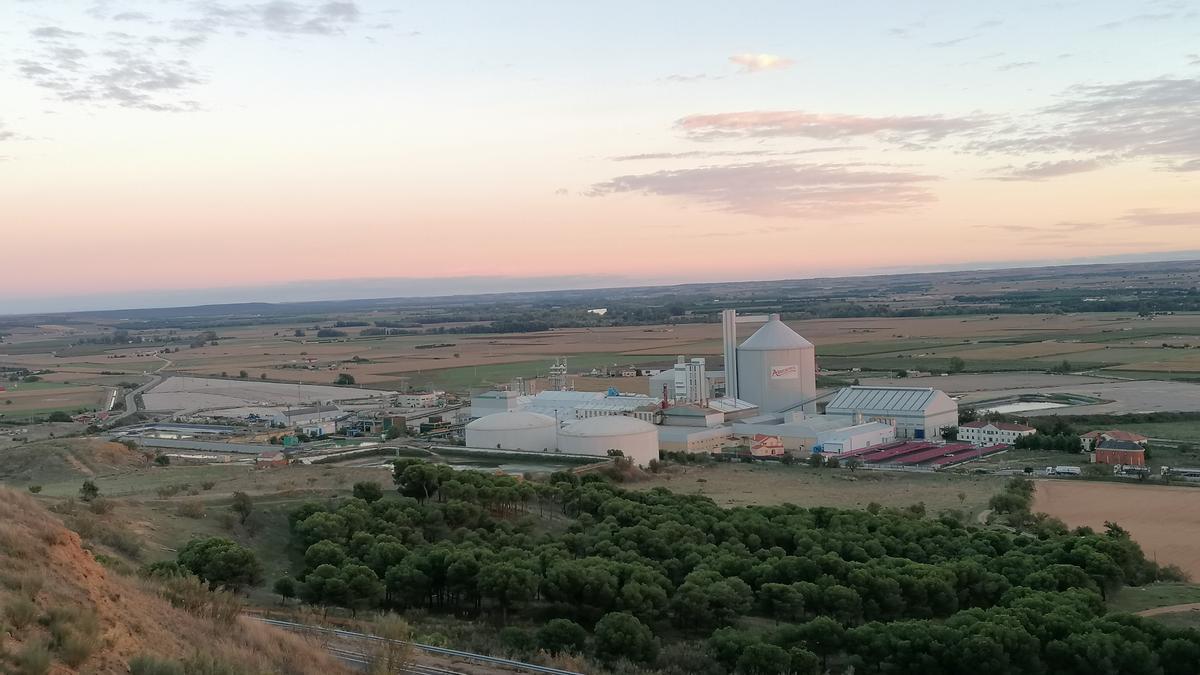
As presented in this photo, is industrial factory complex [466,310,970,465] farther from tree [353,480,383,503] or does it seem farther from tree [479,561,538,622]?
tree [479,561,538,622]

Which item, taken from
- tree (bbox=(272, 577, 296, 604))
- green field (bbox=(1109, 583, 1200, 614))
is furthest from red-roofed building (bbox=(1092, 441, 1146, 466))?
tree (bbox=(272, 577, 296, 604))

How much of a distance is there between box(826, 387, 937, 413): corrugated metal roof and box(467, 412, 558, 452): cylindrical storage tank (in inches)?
676

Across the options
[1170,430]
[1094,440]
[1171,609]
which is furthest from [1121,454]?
[1171,609]

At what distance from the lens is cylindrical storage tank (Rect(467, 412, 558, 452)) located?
5109 cm

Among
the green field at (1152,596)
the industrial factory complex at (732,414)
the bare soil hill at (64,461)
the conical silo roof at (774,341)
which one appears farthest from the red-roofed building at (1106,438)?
the bare soil hill at (64,461)

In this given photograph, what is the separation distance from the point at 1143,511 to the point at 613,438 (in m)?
22.2

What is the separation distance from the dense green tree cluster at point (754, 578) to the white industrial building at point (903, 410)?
25.3 m

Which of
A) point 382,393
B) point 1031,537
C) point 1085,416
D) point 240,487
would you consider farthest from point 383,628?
point 382,393

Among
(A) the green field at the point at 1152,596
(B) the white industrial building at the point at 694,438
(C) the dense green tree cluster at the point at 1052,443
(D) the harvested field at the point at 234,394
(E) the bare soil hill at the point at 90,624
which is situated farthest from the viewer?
(D) the harvested field at the point at 234,394

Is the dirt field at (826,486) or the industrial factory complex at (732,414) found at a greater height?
the industrial factory complex at (732,414)

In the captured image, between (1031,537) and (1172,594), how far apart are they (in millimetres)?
5505

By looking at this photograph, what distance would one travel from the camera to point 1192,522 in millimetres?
32812

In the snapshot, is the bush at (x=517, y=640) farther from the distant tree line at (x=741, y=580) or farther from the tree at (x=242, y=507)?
the tree at (x=242, y=507)

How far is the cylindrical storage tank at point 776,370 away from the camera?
63438mm
